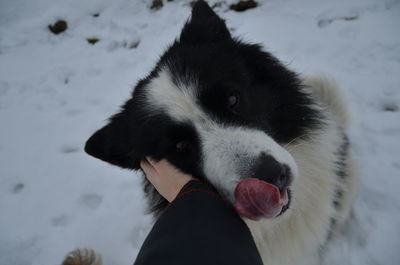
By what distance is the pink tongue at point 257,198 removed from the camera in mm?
1161

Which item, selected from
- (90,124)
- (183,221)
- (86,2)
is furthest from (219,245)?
(86,2)

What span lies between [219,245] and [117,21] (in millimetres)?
5354

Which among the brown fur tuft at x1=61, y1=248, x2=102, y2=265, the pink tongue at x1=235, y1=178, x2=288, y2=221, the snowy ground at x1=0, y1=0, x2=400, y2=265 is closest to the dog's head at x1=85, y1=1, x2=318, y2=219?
the pink tongue at x1=235, y1=178, x2=288, y2=221

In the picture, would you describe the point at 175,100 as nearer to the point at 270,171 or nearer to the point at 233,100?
the point at 233,100

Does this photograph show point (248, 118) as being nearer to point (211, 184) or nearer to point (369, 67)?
point (211, 184)

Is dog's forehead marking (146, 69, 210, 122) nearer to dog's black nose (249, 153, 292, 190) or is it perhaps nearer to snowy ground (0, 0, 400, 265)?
dog's black nose (249, 153, 292, 190)

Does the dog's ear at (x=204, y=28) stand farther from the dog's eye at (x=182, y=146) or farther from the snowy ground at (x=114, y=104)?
the snowy ground at (x=114, y=104)

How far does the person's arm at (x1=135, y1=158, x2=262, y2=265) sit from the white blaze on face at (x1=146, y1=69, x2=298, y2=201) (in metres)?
0.13

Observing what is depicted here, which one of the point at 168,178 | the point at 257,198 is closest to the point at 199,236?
the point at 257,198

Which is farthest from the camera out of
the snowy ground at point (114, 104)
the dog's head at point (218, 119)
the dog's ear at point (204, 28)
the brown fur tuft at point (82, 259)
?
the snowy ground at point (114, 104)

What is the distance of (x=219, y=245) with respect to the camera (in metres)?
1.08

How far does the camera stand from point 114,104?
13.1 feet

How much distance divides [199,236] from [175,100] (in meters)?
0.75

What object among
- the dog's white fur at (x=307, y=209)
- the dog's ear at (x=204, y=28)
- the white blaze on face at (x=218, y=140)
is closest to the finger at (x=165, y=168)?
the white blaze on face at (x=218, y=140)
